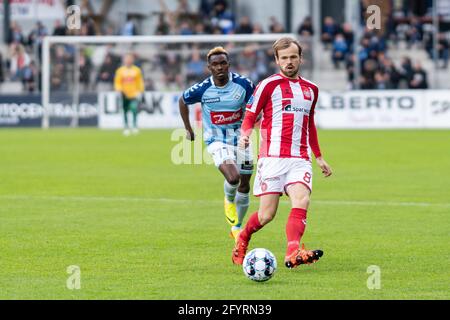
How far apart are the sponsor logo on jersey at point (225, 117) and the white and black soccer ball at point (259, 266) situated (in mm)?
3299

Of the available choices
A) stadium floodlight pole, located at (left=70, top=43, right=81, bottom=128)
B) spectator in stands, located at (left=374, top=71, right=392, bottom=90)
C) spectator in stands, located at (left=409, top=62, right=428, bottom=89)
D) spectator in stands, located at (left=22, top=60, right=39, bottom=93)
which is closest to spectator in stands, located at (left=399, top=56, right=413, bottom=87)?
spectator in stands, located at (left=409, top=62, right=428, bottom=89)

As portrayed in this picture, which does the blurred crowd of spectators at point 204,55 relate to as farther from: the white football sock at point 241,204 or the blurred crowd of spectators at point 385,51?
the white football sock at point 241,204

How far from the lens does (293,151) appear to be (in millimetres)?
10188

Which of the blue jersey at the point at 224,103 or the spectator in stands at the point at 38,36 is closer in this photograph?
the blue jersey at the point at 224,103

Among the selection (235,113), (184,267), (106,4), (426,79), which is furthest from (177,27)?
(184,267)

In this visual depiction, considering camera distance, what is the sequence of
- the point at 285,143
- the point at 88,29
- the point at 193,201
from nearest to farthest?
the point at 285,143
the point at 193,201
the point at 88,29

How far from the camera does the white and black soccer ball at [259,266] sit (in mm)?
9328

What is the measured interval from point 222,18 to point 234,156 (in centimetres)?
2938

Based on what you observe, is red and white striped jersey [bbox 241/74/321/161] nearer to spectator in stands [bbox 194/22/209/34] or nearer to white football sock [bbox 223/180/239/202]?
white football sock [bbox 223/180/239/202]

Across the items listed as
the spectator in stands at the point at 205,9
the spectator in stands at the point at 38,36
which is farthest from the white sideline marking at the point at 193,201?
the spectator in stands at the point at 205,9

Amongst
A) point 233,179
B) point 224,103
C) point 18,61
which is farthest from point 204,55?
point 233,179

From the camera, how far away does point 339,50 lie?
38906mm

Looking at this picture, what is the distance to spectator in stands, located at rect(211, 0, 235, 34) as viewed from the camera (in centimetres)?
4094

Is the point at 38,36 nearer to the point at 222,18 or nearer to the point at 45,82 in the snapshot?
the point at 45,82
